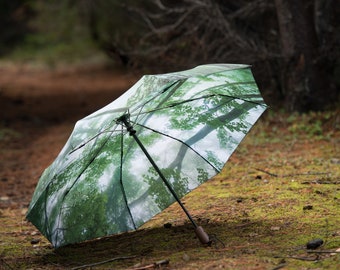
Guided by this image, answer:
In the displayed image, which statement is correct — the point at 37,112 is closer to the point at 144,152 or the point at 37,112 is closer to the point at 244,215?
the point at 244,215

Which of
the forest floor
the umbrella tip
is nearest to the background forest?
the forest floor

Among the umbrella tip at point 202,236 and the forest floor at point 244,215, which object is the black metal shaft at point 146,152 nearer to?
the umbrella tip at point 202,236

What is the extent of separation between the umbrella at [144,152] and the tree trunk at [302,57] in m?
5.13

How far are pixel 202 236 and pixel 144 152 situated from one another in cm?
66

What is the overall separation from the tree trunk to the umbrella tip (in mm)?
5527

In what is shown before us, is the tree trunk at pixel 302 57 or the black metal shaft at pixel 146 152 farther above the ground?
the tree trunk at pixel 302 57

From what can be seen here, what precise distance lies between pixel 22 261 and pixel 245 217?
1647 millimetres

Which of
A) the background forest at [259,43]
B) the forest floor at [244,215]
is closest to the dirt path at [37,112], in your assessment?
the forest floor at [244,215]

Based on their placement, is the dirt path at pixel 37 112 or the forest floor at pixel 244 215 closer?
the forest floor at pixel 244 215

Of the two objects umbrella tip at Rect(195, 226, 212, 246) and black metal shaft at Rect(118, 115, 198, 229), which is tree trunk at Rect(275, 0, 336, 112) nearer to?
umbrella tip at Rect(195, 226, 212, 246)

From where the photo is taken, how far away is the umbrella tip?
4.25 m

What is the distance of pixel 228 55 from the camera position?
10086mm

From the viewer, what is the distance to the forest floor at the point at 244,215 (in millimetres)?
4098

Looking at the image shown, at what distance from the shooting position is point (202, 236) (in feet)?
14.0
